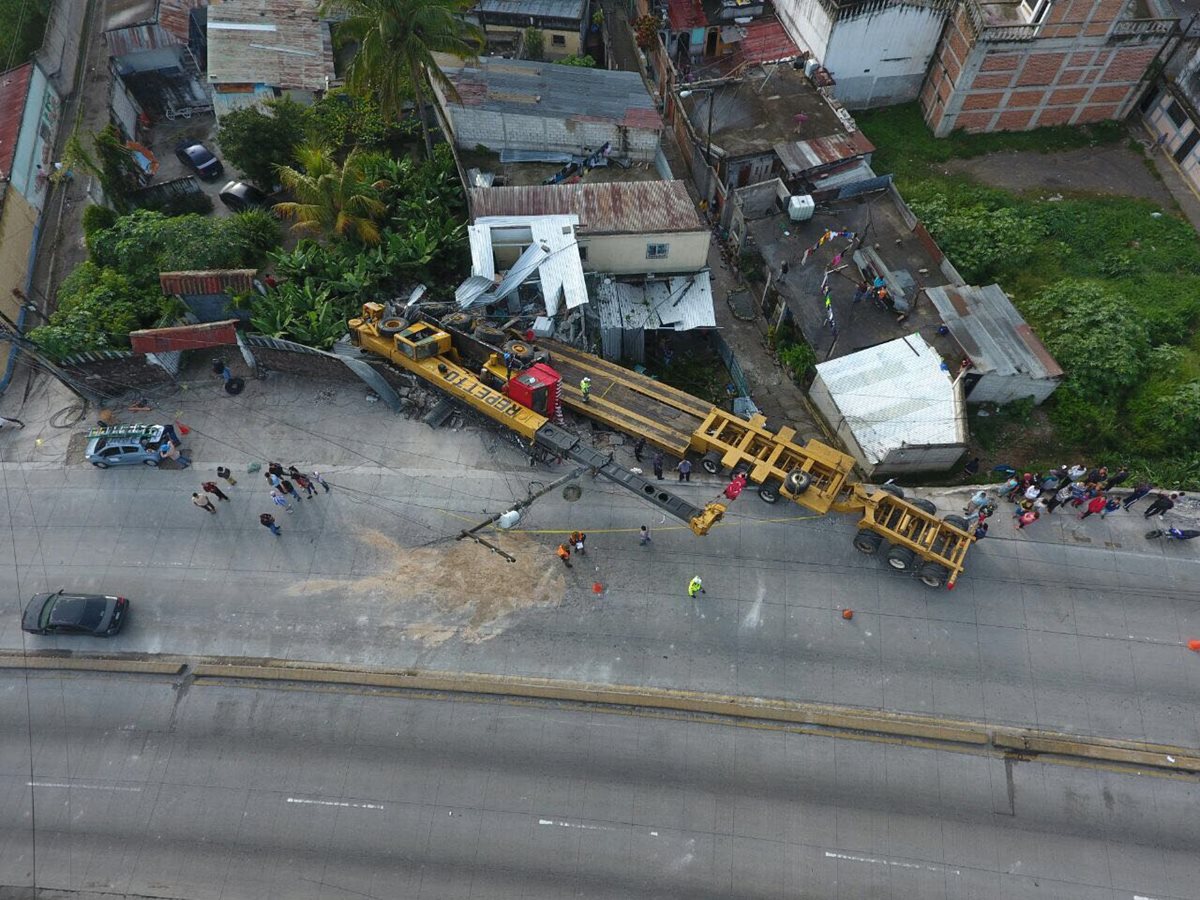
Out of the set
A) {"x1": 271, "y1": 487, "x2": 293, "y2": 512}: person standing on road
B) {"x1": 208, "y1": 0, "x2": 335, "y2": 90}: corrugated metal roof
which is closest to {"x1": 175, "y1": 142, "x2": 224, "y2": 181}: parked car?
{"x1": 208, "y1": 0, "x2": 335, "y2": 90}: corrugated metal roof

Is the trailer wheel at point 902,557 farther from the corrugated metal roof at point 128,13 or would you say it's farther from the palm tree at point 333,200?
the corrugated metal roof at point 128,13

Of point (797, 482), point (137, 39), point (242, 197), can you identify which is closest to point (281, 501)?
point (242, 197)

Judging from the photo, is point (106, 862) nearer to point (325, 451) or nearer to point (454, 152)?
point (325, 451)

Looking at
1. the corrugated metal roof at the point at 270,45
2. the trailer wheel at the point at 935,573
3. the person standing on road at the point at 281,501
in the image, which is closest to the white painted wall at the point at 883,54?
the corrugated metal roof at the point at 270,45

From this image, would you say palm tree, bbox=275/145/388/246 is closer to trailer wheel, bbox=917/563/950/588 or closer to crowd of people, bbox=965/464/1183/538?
trailer wheel, bbox=917/563/950/588

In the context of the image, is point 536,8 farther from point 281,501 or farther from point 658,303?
point 281,501

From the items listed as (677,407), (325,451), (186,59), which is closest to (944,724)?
(677,407)
